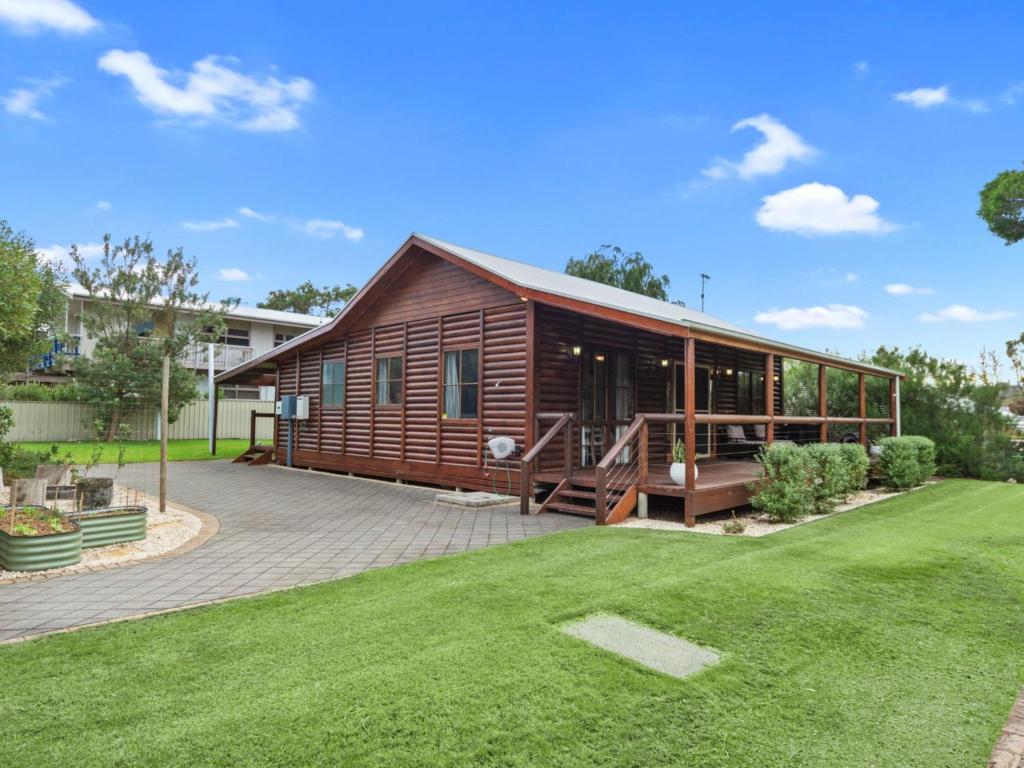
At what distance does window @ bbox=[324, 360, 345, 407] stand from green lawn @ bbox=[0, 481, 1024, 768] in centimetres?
936

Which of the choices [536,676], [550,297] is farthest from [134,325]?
→ [536,676]

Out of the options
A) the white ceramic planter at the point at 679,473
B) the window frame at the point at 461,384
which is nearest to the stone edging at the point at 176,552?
the window frame at the point at 461,384

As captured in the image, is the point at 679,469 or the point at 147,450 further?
the point at 147,450

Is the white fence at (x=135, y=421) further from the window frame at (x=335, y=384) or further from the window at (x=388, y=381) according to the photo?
the window at (x=388, y=381)

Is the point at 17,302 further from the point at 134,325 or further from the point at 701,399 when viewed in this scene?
the point at 134,325

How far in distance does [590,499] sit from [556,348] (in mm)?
2643

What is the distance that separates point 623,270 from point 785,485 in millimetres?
25693

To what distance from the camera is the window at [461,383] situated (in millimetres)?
10383

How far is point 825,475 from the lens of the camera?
839cm

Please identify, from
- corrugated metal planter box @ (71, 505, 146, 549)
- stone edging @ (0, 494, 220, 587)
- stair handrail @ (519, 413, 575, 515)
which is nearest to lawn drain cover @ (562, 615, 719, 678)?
stone edging @ (0, 494, 220, 587)

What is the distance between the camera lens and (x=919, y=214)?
60.6 ft

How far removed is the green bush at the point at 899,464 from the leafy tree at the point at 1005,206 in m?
9.26

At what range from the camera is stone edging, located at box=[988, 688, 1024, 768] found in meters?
2.27

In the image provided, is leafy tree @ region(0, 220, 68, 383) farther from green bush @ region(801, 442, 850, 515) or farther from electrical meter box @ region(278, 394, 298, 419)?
green bush @ region(801, 442, 850, 515)
